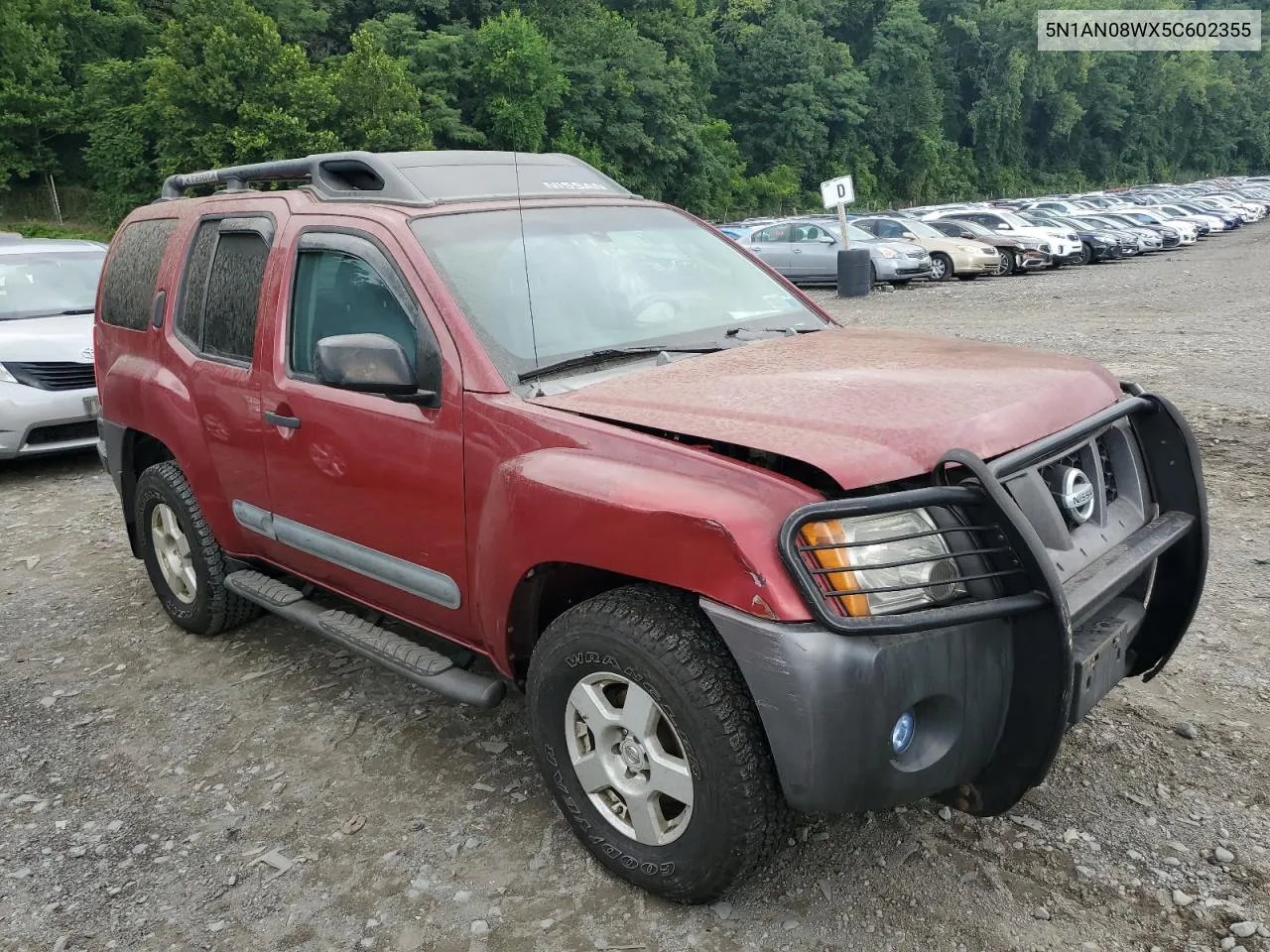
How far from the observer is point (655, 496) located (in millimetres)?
2328

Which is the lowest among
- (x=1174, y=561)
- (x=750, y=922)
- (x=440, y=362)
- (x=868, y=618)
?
(x=750, y=922)

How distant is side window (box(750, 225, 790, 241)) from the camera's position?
72.6 ft

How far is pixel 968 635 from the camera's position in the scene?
2221 millimetres

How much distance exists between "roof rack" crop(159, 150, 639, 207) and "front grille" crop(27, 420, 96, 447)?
405cm

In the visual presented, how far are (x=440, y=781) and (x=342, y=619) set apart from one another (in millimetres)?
699

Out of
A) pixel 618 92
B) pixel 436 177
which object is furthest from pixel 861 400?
pixel 618 92

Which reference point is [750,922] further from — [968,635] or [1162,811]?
[1162,811]

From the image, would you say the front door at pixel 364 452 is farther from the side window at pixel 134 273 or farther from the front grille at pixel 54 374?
the front grille at pixel 54 374

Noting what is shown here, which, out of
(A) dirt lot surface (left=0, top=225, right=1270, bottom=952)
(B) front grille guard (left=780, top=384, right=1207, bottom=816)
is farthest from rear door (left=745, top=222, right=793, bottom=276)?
(B) front grille guard (left=780, top=384, right=1207, bottom=816)

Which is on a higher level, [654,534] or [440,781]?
[654,534]

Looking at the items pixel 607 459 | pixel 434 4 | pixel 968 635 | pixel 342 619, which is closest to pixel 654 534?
pixel 607 459

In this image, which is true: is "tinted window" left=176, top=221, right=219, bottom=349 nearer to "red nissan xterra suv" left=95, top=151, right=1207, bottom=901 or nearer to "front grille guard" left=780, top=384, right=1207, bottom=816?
"red nissan xterra suv" left=95, top=151, right=1207, bottom=901

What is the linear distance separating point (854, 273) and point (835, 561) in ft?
58.3

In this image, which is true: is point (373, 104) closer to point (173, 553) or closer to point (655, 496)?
point (173, 553)
